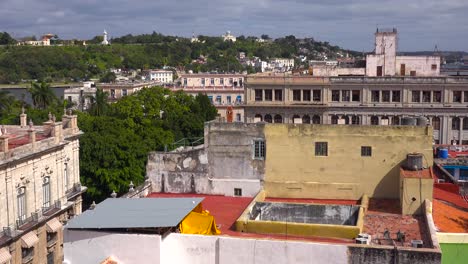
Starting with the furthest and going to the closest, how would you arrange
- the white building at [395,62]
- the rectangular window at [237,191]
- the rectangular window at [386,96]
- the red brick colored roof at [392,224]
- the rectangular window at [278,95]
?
the white building at [395,62]
the rectangular window at [278,95]
the rectangular window at [386,96]
the rectangular window at [237,191]
the red brick colored roof at [392,224]

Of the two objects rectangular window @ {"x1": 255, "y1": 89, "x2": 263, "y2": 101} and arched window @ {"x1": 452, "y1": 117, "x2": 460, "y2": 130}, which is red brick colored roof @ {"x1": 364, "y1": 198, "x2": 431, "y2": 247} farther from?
arched window @ {"x1": 452, "y1": 117, "x2": 460, "y2": 130}

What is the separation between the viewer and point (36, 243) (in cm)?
3547

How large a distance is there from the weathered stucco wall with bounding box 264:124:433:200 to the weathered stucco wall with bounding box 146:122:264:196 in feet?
2.81

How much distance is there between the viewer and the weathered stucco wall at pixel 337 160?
27328 mm

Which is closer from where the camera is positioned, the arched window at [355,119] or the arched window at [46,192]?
the arched window at [46,192]

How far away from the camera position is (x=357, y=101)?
64562 mm

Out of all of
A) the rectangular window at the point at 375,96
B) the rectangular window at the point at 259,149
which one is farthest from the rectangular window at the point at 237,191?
the rectangular window at the point at 375,96

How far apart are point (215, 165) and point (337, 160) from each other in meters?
6.06

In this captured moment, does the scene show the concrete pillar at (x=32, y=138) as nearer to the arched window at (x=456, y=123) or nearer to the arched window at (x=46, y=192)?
the arched window at (x=46, y=192)

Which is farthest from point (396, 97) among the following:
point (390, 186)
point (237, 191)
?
point (237, 191)

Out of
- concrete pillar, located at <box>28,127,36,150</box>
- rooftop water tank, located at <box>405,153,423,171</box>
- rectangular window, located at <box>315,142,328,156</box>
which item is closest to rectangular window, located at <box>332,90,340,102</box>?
concrete pillar, located at <box>28,127,36,150</box>

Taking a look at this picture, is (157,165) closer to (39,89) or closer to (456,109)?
(456,109)

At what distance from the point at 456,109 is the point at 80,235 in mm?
50302

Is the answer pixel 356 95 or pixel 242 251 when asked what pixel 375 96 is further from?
pixel 242 251
